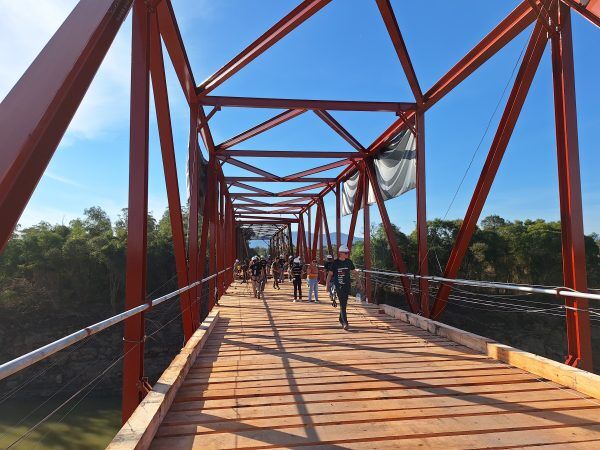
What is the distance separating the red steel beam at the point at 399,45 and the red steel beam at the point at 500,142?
2.69m

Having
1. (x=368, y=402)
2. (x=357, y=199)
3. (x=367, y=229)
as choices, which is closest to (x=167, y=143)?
(x=368, y=402)

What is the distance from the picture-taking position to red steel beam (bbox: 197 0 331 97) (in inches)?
247

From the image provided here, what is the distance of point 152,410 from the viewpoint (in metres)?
2.85

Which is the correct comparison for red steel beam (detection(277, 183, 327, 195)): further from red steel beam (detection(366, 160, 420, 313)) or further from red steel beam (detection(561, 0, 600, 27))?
red steel beam (detection(561, 0, 600, 27))

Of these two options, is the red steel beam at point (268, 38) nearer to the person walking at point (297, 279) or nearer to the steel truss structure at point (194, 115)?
the steel truss structure at point (194, 115)

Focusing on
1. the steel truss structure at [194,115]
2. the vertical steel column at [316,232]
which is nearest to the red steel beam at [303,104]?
the steel truss structure at [194,115]

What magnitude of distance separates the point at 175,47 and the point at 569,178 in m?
5.40

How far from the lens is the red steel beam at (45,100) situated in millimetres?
2057

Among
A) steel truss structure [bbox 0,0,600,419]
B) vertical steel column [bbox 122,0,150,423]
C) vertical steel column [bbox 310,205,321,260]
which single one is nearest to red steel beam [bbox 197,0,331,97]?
steel truss structure [bbox 0,0,600,419]

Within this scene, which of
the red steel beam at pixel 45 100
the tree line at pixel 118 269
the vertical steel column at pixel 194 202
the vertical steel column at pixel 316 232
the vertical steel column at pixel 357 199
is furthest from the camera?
the tree line at pixel 118 269

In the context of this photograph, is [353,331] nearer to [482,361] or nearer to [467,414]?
[482,361]

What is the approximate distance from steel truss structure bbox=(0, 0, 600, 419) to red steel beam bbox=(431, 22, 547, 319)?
13mm

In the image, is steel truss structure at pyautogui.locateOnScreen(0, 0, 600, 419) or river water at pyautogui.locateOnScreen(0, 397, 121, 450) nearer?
steel truss structure at pyautogui.locateOnScreen(0, 0, 600, 419)

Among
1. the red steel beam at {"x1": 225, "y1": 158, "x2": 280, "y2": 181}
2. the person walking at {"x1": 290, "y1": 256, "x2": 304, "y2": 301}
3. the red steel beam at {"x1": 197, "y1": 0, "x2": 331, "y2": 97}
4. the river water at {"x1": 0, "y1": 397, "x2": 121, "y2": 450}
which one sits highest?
the red steel beam at {"x1": 197, "y1": 0, "x2": 331, "y2": 97}
